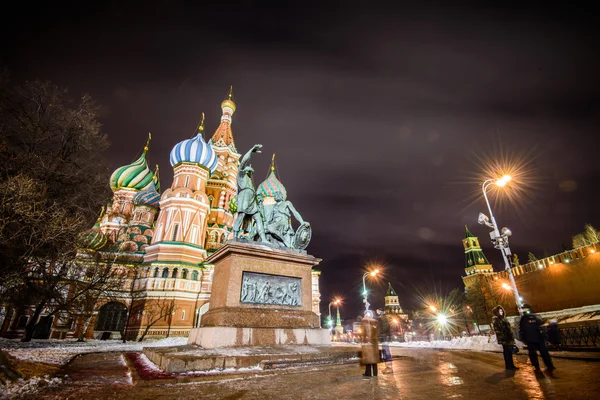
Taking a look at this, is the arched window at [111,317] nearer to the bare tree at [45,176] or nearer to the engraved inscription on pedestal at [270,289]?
the bare tree at [45,176]

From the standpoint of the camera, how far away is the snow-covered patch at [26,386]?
12.0 ft

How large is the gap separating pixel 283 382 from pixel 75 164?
50.9ft

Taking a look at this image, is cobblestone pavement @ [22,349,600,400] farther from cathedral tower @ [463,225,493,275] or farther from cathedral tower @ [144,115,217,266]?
cathedral tower @ [463,225,493,275]

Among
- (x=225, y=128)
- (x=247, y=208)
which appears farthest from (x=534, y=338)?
(x=225, y=128)

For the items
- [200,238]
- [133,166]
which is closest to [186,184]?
[200,238]

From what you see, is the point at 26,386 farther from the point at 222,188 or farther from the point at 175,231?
the point at 222,188

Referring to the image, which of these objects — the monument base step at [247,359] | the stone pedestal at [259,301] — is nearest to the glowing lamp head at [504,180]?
the stone pedestal at [259,301]

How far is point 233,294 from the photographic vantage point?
7.97 metres

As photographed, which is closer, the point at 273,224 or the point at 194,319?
the point at 273,224

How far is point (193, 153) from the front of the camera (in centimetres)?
4356

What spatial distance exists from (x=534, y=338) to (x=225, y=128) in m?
70.5

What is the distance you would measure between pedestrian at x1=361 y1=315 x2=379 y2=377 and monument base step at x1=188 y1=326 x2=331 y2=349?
2.91 meters

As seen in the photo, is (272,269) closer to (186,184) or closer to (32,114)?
(32,114)

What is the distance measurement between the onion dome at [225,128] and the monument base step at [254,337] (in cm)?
5906
